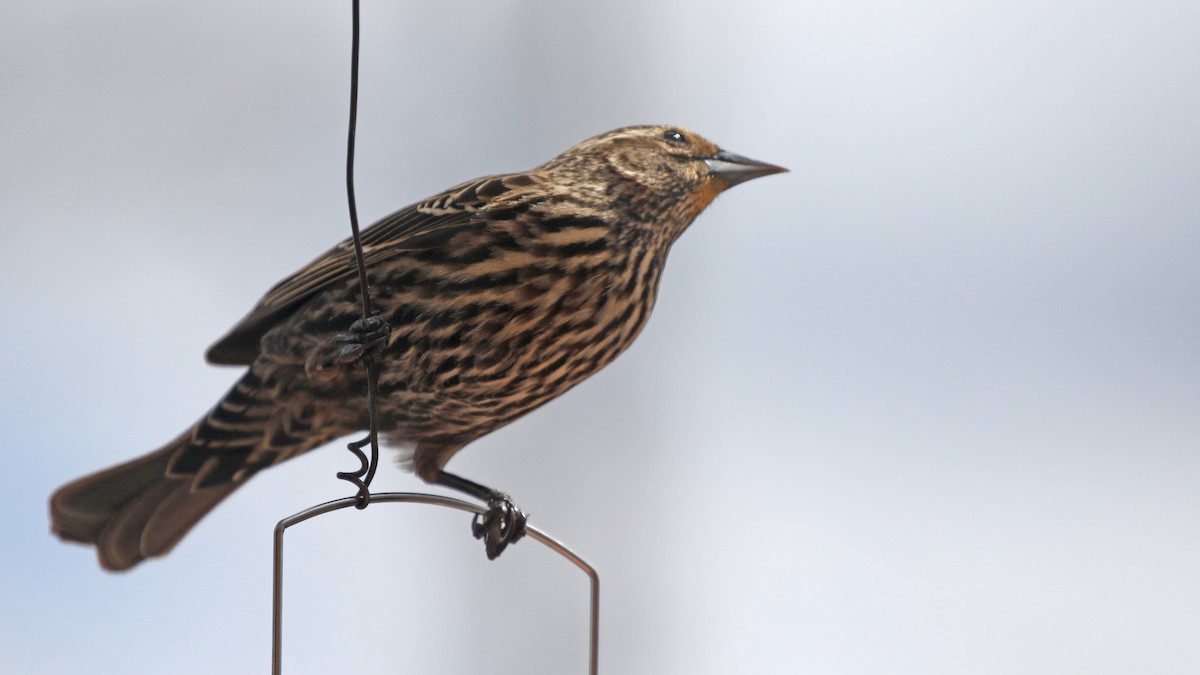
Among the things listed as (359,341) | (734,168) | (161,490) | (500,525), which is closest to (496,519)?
(500,525)

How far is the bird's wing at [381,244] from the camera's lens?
1.39 meters

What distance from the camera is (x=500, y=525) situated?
152 cm

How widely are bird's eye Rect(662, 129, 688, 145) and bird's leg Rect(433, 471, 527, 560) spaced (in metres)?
0.60

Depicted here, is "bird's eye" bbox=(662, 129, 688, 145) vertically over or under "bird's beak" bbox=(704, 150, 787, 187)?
over

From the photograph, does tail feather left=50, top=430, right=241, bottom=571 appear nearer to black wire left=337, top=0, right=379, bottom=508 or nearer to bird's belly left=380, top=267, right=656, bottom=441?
bird's belly left=380, top=267, right=656, bottom=441

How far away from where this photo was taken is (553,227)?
4.65 feet

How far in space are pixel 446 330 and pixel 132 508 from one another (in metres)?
0.63

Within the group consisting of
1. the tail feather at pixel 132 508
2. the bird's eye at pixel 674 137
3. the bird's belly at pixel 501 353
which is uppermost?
the bird's eye at pixel 674 137

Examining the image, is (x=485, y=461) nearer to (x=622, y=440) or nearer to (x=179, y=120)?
(x=622, y=440)

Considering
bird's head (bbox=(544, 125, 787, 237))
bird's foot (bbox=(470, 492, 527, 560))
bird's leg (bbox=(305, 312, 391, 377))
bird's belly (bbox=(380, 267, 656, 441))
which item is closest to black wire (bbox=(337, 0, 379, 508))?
bird's leg (bbox=(305, 312, 391, 377))

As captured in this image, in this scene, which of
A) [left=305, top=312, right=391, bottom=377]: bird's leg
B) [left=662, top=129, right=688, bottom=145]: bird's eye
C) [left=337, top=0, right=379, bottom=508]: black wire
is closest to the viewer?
[left=337, top=0, right=379, bottom=508]: black wire

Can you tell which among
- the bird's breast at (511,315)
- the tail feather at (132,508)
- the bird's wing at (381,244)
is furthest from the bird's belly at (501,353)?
the tail feather at (132,508)

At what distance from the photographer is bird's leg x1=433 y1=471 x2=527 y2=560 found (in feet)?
4.99

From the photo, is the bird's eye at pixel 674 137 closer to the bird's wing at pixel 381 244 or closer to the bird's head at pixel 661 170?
the bird's head at pixel 661 170
